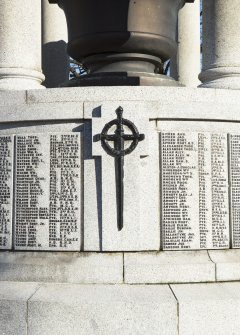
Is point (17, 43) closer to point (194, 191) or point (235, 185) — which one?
point (194, 191)

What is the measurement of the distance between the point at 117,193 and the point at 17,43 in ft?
11.0

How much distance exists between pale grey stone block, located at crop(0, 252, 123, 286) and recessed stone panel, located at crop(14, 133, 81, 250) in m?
0.16

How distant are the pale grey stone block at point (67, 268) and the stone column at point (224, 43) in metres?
3.82

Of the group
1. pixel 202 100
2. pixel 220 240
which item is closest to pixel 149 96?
pixel 202 100

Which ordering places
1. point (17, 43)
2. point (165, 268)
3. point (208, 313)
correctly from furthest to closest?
point (17, 43) < point (165, 268) < point (208, 313)

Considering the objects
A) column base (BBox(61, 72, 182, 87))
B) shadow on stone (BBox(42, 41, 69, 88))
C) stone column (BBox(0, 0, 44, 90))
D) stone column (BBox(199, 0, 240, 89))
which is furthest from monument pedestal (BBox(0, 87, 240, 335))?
shadow on stone (BBox(42, 41, 69, 88))

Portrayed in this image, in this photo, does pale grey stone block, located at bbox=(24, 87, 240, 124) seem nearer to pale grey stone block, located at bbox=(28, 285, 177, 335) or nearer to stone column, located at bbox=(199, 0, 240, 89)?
stone column, located at bbox=(199, 0, 240, 89)

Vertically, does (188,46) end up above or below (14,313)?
above

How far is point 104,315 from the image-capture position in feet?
23.0

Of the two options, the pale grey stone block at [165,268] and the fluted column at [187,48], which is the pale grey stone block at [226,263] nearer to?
the pale grey stone block at [165,268]

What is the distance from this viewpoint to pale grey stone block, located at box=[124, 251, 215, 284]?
25.3 feet

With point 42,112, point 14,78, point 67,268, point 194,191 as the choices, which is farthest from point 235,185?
point 14,78

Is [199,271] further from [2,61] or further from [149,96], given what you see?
[2,61]

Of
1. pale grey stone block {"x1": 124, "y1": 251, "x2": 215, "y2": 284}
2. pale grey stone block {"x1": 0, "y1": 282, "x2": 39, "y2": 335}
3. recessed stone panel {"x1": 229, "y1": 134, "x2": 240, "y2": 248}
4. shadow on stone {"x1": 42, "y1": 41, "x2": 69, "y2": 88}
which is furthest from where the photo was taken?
shadow on stone {"x1": 42, "y1": 41, "x2": 69, "y2": 88}
